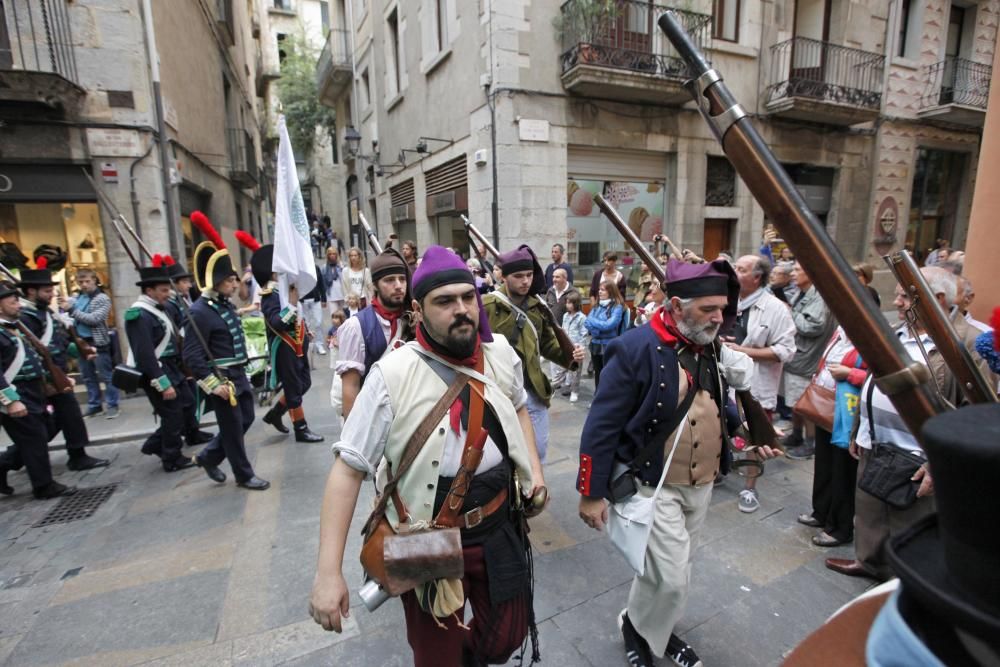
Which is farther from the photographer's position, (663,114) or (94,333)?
(663,114)

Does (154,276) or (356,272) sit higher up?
(154,276)

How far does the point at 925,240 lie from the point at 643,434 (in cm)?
1845

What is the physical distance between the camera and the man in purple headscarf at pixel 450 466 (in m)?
1.84

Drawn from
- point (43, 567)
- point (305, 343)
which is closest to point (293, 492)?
point (43, 567)

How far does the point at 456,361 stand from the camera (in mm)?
2010

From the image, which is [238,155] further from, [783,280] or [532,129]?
[783,280]

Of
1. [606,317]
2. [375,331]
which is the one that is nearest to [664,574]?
[375,331]

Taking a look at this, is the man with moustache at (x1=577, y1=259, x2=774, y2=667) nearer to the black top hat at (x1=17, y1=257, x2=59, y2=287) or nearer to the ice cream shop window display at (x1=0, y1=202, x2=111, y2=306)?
the black top hat at (x1=17, y1=257, x2=59, y2=287)

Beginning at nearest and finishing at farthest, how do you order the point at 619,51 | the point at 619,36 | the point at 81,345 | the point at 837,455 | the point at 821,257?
the point at 821,257, the point at 837,455, the point at 81,345, the point at 619,51, the point at 619,36

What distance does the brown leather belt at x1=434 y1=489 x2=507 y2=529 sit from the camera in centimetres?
190

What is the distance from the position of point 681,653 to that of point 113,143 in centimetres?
1007

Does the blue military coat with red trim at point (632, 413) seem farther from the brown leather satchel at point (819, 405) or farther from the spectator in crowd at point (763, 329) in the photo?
the spectator in crowd at point (763, 329)

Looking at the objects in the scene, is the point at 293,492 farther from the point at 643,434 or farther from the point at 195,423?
the point at 643,434

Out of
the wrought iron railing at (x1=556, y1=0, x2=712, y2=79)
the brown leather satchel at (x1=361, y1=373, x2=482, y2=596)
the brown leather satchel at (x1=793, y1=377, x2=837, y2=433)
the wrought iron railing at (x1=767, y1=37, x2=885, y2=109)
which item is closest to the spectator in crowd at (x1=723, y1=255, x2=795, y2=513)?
the brown leather satchel at (x1=793, y1=377, x2=837, y2=433)
